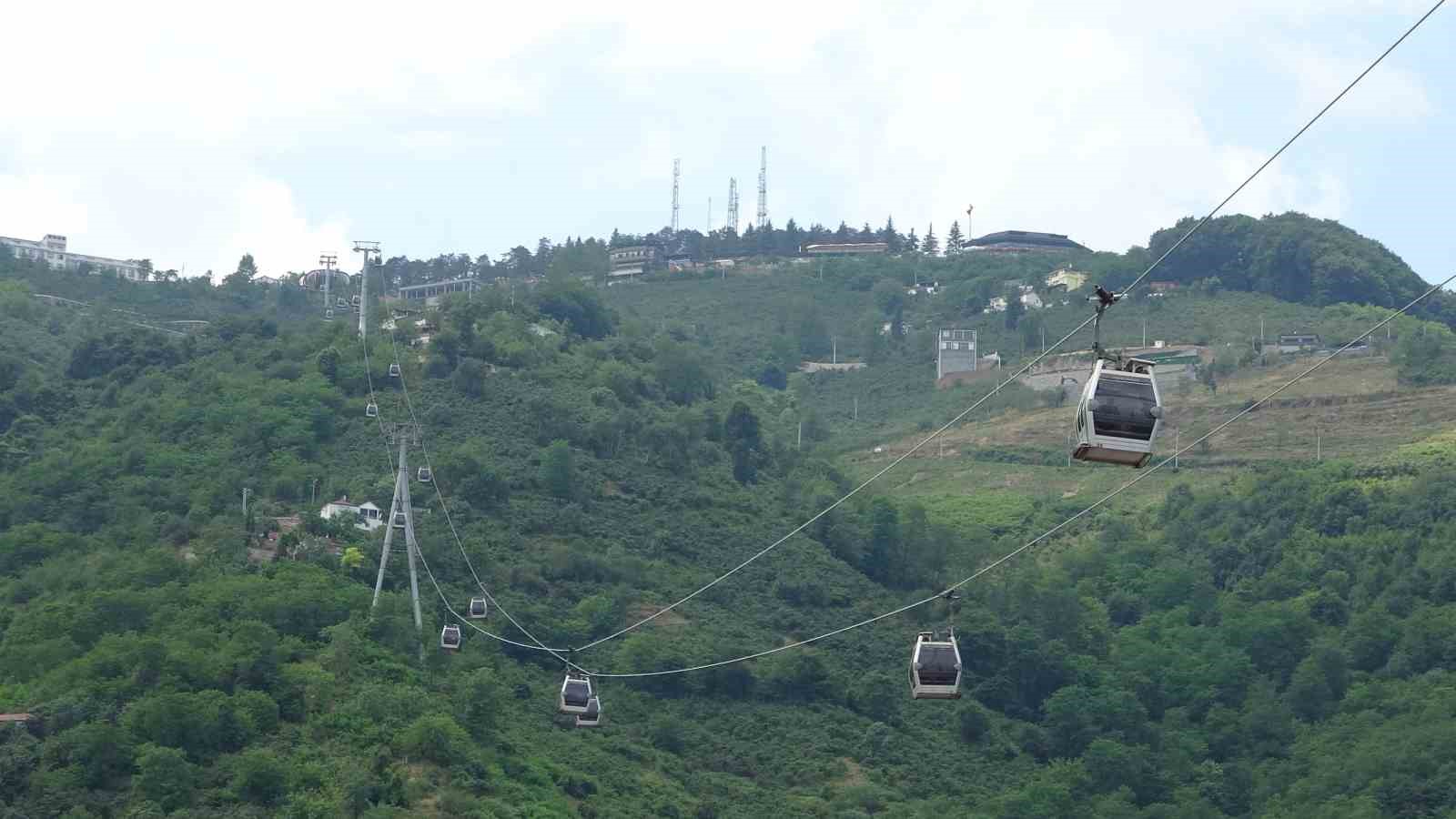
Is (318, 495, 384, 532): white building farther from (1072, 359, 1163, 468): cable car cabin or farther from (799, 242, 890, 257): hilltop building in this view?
(799, 242, 890, 257): hilltop building

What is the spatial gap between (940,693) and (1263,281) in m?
83.5

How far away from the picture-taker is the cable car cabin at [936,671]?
37031 millimetres

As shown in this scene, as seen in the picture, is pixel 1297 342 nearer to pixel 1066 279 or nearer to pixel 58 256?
pixel 1066 279

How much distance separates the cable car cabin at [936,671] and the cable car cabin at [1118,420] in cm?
1302

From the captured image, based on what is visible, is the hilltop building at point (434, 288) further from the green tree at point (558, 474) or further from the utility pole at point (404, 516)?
the utility pole at point (404, 516)

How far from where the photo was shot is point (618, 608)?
65938 millimetres

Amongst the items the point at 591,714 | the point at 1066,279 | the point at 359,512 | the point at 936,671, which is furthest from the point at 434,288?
the point at 936,671

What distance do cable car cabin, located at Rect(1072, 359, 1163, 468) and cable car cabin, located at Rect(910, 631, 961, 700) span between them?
42.7 feet

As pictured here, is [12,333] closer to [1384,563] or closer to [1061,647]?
[1061,647]

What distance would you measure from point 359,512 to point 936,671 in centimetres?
3294

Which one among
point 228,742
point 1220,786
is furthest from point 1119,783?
point 228,742

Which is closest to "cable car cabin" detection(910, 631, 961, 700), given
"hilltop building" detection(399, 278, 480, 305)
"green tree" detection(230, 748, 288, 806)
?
"green tree" detection(230, 748, 288, 806)

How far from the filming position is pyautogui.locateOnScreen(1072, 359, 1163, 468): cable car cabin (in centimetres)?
2425

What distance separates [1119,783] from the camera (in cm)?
6212
